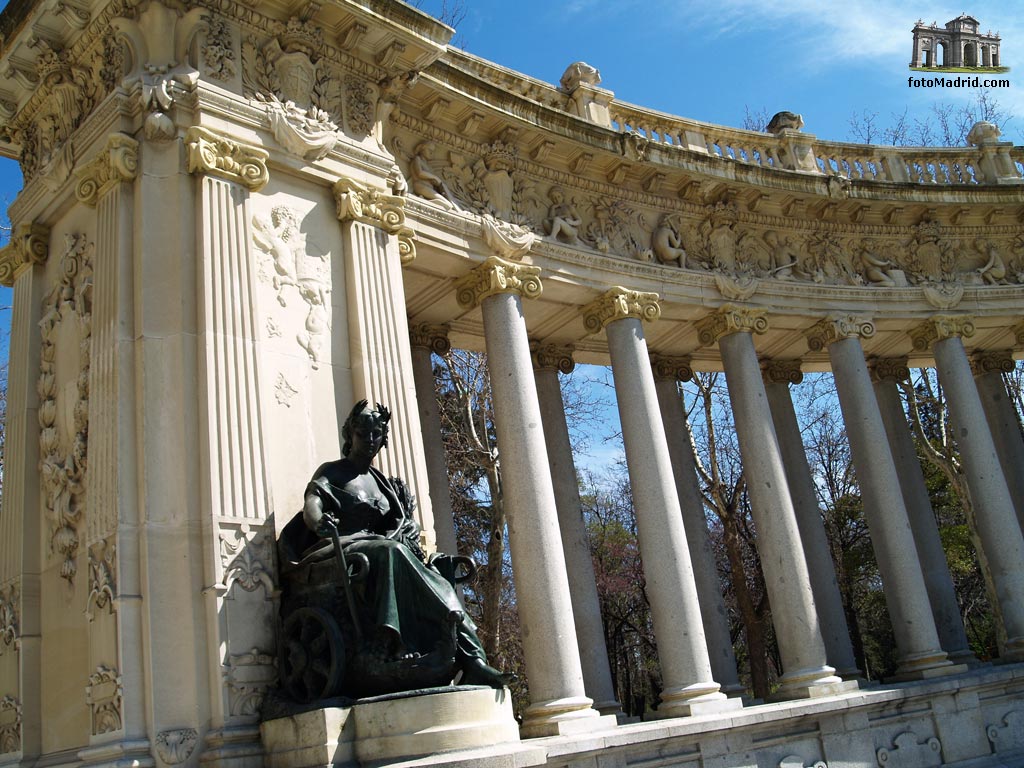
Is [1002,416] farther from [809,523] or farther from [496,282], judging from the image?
[496,282]

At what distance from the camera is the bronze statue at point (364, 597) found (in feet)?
46.0

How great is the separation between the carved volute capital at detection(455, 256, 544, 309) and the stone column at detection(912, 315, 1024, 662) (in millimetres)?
15538

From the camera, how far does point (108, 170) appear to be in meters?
18.2

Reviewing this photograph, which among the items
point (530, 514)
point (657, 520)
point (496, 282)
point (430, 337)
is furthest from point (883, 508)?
point (430, 337)

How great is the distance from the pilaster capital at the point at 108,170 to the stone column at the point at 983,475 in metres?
25.8

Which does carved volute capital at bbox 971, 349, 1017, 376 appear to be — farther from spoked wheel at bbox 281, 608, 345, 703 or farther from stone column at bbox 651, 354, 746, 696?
spoked wheel at bbox 281, 608, 345, 703

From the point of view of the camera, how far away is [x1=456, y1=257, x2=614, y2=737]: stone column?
2144 cm

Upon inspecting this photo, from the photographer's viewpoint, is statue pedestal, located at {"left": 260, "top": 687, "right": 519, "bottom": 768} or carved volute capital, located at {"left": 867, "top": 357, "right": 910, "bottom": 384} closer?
Answer: statue pedestal, located at {"left": 260, "top": 687, "right": 519, "bottom": 768}

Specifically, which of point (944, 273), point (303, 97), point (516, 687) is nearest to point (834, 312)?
point (944, 273)

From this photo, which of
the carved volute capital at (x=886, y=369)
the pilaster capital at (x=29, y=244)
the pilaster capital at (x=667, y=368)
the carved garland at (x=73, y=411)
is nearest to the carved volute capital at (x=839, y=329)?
the pilaster capital at (x=667, y=368)

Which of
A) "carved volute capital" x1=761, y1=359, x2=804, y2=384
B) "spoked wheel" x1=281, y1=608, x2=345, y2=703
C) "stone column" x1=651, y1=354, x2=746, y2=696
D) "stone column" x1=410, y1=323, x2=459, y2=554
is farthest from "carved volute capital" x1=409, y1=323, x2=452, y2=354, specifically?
"spoked wheel" x1=281, y1=608, x2=345, y2=703

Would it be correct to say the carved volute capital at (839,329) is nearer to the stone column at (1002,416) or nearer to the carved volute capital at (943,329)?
the carved volute capital at (943,329)

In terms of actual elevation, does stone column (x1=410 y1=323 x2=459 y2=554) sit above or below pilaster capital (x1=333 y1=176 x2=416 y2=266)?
below

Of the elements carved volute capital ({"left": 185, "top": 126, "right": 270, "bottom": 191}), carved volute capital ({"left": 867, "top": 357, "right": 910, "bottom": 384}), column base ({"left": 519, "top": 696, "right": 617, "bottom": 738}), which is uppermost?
carved volute capital ({"left": 185, "top": 126, "right": 270, "bottom": 191})
